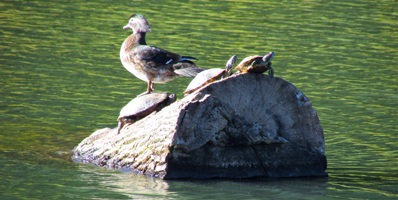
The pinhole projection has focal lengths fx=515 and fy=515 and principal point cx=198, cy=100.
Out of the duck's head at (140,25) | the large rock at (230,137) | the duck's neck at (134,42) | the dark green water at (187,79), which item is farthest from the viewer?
the duck's head at (140,25)

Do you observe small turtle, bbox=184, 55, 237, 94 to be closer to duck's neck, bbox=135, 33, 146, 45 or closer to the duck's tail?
the duck's tail

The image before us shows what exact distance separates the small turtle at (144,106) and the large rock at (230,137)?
14cm

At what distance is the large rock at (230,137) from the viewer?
569cm

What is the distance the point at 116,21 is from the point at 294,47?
591cm

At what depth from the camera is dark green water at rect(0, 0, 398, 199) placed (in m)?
5.51

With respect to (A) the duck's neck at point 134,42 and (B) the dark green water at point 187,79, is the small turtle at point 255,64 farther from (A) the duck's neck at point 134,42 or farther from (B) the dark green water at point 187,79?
(A) the duck's neck at point 134,42

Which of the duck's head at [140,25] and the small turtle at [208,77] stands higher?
the duck's head at [140,25]

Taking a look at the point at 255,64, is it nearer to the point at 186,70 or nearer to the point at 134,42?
the point at 186,70

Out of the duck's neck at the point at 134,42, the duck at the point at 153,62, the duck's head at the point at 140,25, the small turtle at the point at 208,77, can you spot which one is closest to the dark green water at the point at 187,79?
the small turtle at the point at 208,77

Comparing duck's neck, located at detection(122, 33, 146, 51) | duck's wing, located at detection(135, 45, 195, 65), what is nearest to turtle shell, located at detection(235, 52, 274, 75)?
duck's wing, located at detection(135, 45, 195, 65)

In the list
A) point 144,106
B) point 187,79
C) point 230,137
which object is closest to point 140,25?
point 144,106

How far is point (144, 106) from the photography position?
6441mm

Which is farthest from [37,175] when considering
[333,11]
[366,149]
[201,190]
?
[333,11]

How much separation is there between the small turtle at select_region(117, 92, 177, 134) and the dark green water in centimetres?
80
